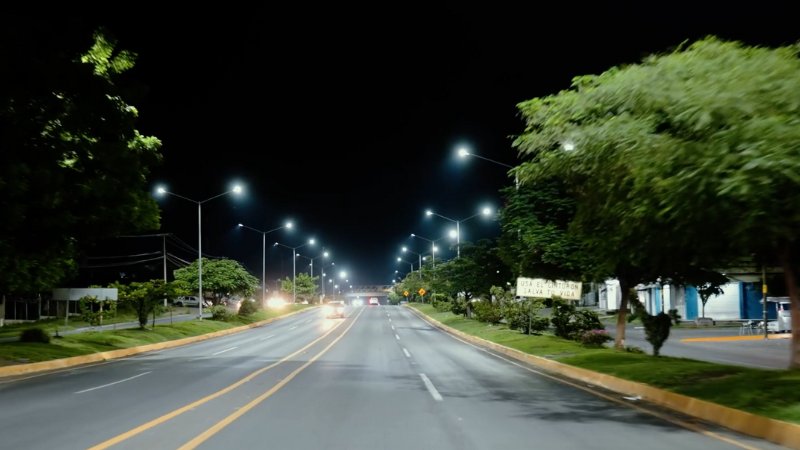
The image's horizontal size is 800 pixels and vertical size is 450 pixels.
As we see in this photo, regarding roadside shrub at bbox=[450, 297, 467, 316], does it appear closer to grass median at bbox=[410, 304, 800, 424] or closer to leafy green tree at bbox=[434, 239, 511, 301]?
leafy green tree at bbox=[434, 239, 511, 301]

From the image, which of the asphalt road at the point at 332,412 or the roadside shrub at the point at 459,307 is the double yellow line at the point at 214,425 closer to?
the asphalt road at the point at 332,412

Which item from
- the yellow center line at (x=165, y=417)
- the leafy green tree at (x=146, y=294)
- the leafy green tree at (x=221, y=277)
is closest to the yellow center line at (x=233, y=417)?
the yellow center line at (x=165, y=417)

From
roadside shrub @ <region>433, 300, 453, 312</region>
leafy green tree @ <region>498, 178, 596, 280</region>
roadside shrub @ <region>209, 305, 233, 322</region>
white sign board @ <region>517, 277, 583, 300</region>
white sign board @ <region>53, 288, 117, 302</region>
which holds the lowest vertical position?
roadside shrub @ <region>433, 300, 453, 312</region>

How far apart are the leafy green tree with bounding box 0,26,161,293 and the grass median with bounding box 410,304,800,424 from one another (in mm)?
14944

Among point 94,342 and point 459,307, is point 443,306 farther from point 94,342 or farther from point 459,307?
point 94,342

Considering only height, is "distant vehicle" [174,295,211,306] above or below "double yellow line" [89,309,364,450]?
below

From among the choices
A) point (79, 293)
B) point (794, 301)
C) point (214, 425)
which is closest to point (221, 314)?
point (79, 293)

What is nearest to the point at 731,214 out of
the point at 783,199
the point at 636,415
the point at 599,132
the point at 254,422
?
the point at 783,199

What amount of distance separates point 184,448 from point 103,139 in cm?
1583

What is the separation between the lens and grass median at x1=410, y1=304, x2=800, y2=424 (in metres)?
9.87

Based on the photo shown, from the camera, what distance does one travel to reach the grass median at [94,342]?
21.9 metres

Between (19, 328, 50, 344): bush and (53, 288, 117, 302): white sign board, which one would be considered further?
(53, 288, 117, 302): white sign board

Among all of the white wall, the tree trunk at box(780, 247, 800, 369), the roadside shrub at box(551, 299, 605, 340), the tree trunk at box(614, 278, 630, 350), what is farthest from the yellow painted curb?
the tree trunk at box(780, 247, 800, 369)

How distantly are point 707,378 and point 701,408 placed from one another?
256 cm
